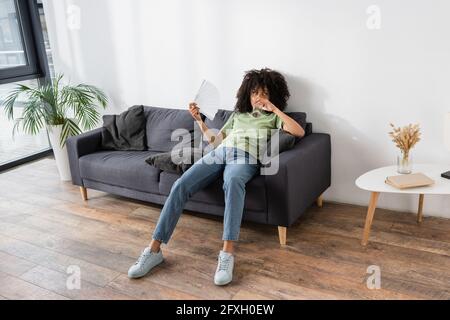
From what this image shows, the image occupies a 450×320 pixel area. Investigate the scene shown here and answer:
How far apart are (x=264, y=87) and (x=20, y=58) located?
9.53 feet

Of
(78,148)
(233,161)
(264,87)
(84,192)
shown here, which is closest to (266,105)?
(264,87)

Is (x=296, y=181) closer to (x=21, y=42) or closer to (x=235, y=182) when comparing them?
(x=235, y=182)

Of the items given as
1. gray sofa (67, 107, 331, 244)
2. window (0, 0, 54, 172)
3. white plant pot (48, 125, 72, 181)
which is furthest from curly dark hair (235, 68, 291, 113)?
window (0, 0, 54, 172)

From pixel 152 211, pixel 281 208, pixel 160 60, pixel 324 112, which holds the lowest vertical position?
pixel 152 211

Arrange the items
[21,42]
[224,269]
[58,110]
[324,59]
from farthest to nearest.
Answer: [21,42] < [58,110] < [324,59] < [224,269]

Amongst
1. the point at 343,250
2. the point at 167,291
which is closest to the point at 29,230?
the point at 167,291

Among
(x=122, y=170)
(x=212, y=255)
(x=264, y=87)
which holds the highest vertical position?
(x=264, y=87)

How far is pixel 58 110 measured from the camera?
3736mm

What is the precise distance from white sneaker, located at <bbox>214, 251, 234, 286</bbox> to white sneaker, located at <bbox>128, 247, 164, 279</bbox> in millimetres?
358

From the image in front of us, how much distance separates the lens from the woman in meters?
2.36

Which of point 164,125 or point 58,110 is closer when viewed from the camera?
point 164,125

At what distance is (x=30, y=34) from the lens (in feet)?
14.5

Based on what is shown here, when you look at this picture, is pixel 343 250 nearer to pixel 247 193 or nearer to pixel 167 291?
pixel 247 193
